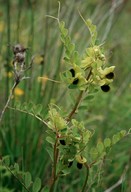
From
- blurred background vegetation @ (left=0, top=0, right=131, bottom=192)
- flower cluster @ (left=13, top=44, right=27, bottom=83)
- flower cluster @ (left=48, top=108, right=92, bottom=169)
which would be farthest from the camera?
blurred background vegetation @ (left=0, top=0, right=131, bottom=192)

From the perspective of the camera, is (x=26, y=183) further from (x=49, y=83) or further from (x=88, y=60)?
(x=49, y=83)

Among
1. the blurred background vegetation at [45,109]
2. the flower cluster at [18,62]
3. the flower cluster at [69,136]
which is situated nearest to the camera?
the flower cluster at [69,136]

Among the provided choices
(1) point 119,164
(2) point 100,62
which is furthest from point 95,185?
(1) point 119,164

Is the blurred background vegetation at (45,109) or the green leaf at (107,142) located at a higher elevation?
the blurred background vegetation at (45,109)

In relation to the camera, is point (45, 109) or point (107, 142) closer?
point (107, 142)

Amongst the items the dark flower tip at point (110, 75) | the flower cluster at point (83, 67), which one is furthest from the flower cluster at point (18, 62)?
the dark flower tip at point (110, 75)

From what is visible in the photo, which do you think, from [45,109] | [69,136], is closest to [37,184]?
[69,136]

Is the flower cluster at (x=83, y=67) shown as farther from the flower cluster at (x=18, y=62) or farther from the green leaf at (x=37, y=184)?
the green leaf at (x=37, y=184)

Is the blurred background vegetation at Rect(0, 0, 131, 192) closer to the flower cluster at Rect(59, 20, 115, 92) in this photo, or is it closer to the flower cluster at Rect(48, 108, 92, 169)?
the flower cluster at Rect(48, 108, 92, 169)

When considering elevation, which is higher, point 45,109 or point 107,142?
point 45,109

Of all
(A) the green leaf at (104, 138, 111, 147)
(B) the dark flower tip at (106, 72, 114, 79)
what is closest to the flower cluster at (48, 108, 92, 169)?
(A) the green leaf at (104, 138, 111, 147)

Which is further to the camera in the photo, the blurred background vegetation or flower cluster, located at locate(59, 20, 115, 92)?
the blurred background vegetation

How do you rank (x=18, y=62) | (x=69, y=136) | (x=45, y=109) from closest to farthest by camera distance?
(x=69, y=136)
(x=18, y=62)
(x=45, y=109)

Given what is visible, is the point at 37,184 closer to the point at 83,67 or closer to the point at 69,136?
the point at 69,136
